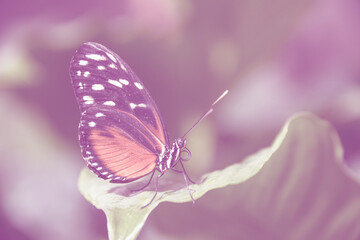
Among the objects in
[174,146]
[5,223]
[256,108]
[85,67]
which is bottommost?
[5,223]

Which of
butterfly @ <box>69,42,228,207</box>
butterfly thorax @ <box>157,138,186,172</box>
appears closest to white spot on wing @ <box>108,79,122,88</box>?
butterfly @ <box>69,42,228,207</box>

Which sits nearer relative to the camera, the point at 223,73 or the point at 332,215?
the point at 332,215

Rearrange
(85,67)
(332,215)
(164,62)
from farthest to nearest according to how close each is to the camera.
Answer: (164,62) < (85,67) < (332,215)

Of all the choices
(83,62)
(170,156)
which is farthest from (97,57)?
(170,156)

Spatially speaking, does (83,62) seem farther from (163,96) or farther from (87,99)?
(163,96)

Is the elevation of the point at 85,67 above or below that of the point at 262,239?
above

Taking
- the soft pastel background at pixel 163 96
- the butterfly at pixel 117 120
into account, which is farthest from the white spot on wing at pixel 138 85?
the soft pastel background at pixel 163 96

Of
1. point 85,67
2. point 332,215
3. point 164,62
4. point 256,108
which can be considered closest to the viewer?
point 332,215

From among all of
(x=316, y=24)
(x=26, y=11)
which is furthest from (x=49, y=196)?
(x=316, y=24)

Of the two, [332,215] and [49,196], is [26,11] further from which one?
[332,215]
